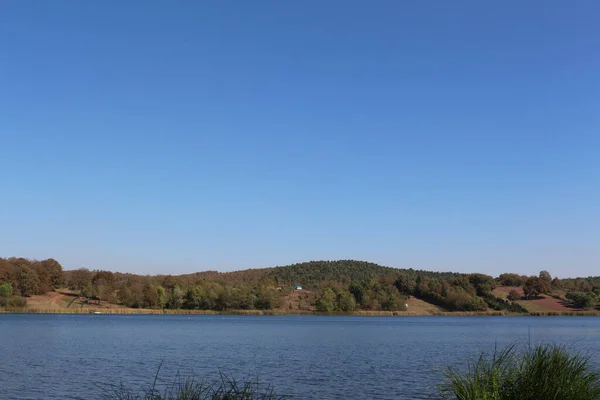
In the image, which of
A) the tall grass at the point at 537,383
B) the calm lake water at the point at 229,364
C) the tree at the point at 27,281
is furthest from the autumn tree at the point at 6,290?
the tall grass at the point at 537,383

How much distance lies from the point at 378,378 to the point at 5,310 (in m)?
150

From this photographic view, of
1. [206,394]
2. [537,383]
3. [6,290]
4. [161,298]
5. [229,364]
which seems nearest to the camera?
[537,383]

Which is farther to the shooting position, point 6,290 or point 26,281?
point 26,281

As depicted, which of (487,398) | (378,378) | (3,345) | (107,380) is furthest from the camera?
(3,345)

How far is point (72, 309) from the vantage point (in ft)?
554

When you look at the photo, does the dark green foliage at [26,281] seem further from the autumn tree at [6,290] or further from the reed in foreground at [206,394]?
the reed in foreground at [206,394]

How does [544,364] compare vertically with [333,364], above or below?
above

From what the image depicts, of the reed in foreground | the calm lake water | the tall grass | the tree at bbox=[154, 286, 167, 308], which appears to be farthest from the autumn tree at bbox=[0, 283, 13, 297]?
the tall grass

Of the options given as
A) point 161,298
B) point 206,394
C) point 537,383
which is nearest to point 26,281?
point 161,298

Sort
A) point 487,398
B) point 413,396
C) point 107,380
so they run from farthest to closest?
point 107,380
point 413,396
point 487,398

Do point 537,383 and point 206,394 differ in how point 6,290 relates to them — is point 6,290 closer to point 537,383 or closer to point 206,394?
point 206,394

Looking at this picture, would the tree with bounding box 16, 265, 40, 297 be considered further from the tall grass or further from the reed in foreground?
the tall grass

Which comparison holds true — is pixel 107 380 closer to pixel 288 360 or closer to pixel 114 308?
pixel 288 360

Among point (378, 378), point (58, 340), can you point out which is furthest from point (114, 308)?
point (378, 378)
